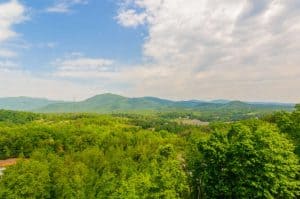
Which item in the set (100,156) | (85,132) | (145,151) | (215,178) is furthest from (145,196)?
(85,132)

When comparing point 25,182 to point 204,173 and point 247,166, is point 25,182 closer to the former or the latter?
point 204,173

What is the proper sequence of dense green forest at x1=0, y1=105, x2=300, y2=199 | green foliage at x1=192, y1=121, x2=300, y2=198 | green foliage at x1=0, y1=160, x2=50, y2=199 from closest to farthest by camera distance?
dense green forest at x1=0, y1=105, x2=300, y2=199 → green foliage at x1=192, y1=121, x2=300, y2=198 → green foliage at x1=0, y1=160, x2=50, y2=199

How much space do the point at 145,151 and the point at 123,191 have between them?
152 feet

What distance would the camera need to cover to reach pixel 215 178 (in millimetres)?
46938

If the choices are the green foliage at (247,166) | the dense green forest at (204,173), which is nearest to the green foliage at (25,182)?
the dense green forest at (204,173)

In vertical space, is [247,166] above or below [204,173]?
above

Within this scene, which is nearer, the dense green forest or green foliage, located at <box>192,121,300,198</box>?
the dense green forest

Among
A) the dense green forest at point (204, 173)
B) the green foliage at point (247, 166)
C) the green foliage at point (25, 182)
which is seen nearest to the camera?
the dense green forest at point (204, 173)

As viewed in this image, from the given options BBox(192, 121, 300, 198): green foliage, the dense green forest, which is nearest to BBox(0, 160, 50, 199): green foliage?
the dense green forest

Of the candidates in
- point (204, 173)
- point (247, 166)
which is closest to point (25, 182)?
point (204, 173)

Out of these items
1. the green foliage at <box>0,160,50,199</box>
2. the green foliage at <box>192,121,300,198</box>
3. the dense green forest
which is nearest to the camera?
the dense green forest

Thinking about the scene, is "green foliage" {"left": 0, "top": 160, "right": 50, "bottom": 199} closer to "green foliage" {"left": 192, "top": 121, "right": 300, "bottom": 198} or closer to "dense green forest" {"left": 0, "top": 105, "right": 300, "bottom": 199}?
"dense green forest" {"left": 0, "top": 105, "right": 300, "bottom": 199}

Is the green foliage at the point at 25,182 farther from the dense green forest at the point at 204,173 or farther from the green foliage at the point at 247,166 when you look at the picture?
the green foliage at the point at 247,166

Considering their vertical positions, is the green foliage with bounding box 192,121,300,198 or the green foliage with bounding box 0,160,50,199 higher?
the green foliage with bounding box 192,121,300,198
